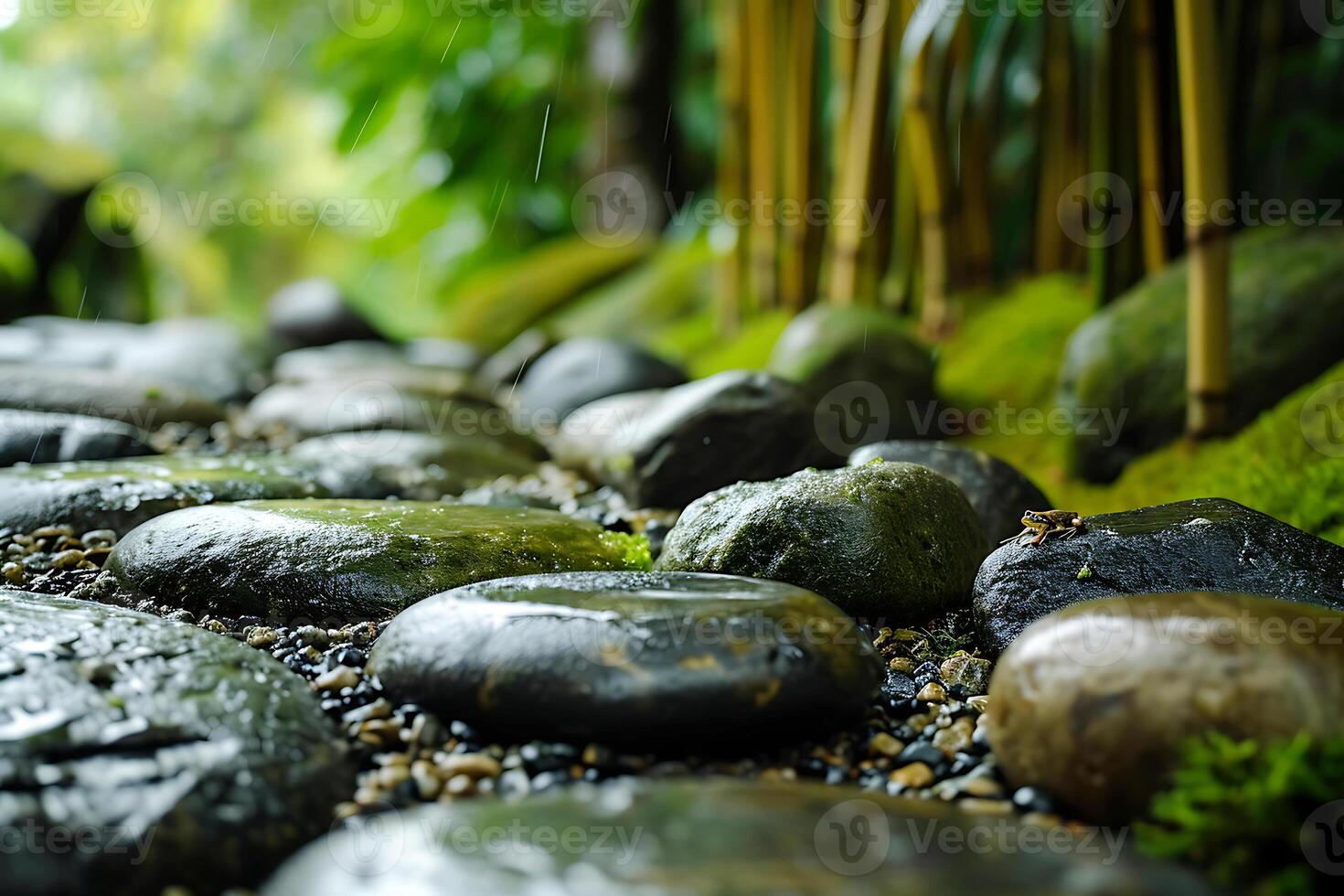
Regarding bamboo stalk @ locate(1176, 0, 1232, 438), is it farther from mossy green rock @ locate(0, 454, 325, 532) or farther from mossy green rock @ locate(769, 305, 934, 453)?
mossy green rock @ locate(0, 454, 325, 532)

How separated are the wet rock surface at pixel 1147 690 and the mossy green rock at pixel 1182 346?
1.54m

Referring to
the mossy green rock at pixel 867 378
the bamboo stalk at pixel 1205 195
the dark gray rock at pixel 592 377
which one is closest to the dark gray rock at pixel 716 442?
the mossy green rock at pixel 867 378

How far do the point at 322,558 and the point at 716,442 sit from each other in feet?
4.22

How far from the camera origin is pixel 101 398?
402 centimetres

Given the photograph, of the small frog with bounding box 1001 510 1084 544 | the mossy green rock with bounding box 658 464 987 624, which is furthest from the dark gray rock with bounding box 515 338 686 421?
the small frog with bounding box 1001 510 1084 544

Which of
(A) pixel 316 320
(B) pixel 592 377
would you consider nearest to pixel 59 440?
(B) pixel 592 377

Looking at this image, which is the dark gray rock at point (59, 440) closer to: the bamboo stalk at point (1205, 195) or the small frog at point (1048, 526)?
the small frog at point (1048, 526)

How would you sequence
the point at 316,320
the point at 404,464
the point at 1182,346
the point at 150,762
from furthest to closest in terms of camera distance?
the point at 316,320 < the point at 404,464 < the point at 1182,346 < the point at 150,762

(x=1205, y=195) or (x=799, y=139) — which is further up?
(x=799, y=139)

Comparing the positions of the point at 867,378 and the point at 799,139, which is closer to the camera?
the point at 867,378

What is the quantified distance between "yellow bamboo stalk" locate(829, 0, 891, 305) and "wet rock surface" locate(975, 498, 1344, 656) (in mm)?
2020

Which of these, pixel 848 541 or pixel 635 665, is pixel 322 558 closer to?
pixel 635 665

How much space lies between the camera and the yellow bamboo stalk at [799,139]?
15.1 ft

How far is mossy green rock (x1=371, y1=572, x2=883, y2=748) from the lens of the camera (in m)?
1.51
